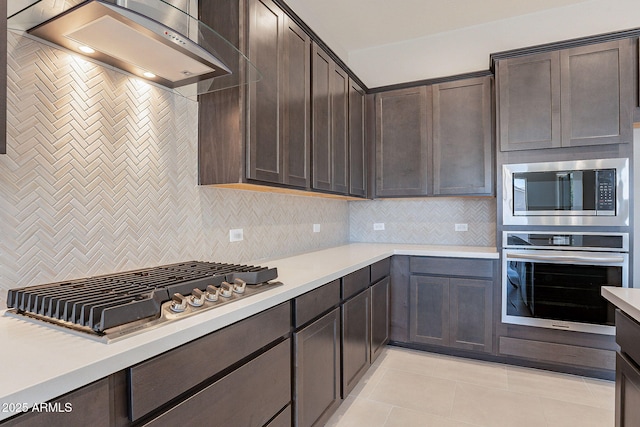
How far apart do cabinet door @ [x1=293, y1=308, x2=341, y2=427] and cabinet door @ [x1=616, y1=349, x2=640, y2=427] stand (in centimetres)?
121

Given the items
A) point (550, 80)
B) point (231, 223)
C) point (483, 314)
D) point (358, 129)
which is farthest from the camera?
point (358, 129)

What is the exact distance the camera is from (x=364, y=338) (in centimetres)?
240

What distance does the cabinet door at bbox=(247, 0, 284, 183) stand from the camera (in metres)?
1.84

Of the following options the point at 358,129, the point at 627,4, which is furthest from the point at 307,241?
the point at 627,4

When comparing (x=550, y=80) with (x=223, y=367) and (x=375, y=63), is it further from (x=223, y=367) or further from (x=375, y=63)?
(x=223, y=367)

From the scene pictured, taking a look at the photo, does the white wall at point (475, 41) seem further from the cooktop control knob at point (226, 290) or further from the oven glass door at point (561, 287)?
the cooktop control knob at point (226, 290)

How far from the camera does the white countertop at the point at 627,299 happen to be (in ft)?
3.65

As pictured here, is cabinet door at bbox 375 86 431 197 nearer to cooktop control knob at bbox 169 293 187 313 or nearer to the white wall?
the white wall

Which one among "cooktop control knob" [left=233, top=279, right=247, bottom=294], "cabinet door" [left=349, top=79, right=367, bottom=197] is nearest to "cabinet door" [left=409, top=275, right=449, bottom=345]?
"cabinet door" [left=349, top=79, right=367, bottom=197]

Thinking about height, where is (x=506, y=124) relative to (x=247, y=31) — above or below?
below

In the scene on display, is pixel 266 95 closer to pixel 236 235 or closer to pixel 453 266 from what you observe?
pixel 236 235

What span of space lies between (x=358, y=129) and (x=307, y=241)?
1.18m

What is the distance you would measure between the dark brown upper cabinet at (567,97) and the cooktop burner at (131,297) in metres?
2.36

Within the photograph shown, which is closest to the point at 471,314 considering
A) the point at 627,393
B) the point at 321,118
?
the point at 627,393
